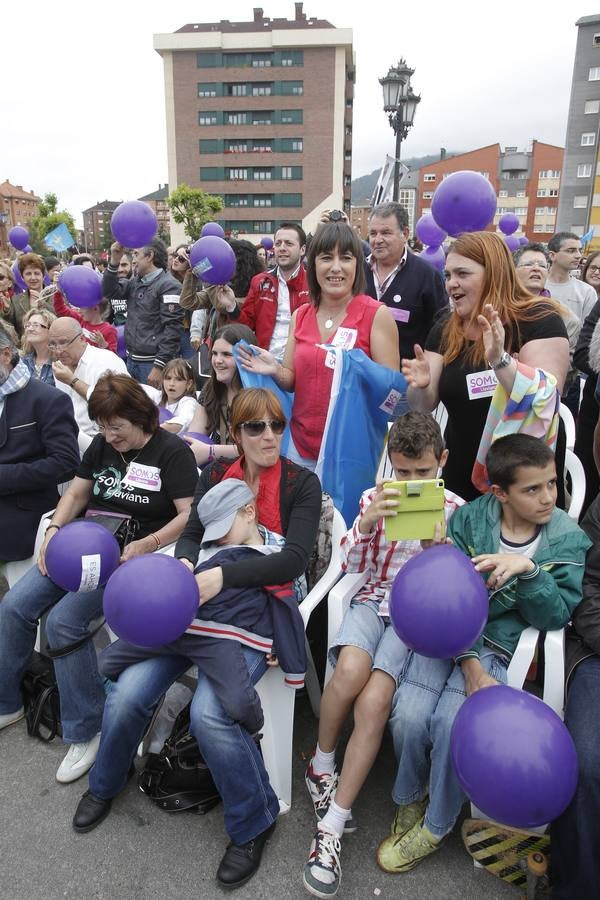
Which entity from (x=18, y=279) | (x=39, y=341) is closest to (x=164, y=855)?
(x=39, y=341)

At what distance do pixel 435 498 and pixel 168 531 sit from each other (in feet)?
4.38

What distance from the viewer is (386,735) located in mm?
2689

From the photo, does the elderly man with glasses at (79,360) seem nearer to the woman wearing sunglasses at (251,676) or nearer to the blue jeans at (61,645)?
the blue jeans at (61,645)

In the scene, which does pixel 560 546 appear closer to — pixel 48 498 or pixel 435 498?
pixel 435 498

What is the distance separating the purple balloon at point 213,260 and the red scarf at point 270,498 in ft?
8.18

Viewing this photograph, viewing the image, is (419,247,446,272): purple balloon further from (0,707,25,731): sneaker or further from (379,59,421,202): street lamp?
(0,707,25,731): sneaker

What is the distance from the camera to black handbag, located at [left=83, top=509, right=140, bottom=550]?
8.78 ft

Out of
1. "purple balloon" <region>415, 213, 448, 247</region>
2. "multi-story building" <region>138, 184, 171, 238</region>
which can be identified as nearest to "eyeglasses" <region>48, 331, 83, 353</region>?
"purple balloon" <region>415, 213, 448, 247</region>

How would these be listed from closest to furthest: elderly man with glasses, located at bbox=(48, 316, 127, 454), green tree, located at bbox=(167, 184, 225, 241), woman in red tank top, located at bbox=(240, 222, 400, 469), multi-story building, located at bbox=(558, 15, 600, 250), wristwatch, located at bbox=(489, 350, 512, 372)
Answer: wristwatch, located at bbox=(489, 350, 512, 372)
woman in red tank top, located at bbox=(240, 222, 400, 469)
elderly man with glasses, located at bbox=(48, 316, 127, 454)
green tree, located at bbox=(167, 184, 225, 241)
multi-story building, located at bbox=(558, 15, 600, 250)

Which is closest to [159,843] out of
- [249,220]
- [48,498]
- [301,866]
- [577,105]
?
[301,866]

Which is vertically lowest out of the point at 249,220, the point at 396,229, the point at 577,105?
the point at 396,229

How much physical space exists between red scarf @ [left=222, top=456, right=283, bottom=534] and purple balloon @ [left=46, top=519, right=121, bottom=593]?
591mm

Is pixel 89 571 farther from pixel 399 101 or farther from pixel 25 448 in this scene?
pixel 399 101

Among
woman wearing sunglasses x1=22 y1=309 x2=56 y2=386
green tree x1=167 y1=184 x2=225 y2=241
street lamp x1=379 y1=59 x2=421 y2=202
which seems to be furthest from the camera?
green tree x1=167 y1=184 x2=225 y2=241
